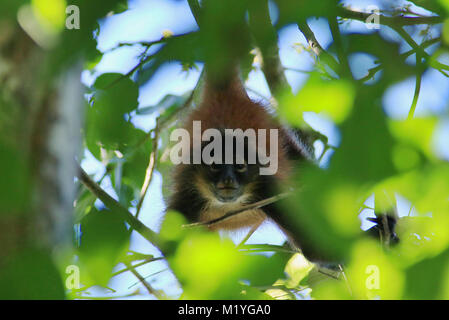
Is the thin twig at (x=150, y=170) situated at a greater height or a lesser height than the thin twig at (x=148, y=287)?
greater

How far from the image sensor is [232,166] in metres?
4.68

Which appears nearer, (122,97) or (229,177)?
(122,97)

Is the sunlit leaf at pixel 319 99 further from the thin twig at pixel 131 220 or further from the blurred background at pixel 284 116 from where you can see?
the thin twig at pixel 131 220

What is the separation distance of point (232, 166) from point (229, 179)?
13 centimetres

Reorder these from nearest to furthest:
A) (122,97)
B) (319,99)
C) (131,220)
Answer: (319,99)
(122,97)
(131,220)

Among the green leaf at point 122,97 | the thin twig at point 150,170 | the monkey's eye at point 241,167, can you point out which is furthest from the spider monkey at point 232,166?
the green leaf at point 122,97

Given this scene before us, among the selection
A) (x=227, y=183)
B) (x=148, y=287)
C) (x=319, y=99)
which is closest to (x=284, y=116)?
(x=319, y=99)

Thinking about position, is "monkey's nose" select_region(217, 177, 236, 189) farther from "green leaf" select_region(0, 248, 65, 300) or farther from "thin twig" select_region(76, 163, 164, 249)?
"green leaf" select_region(0, 248, 65, 300)

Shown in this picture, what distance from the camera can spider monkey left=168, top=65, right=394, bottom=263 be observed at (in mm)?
4660

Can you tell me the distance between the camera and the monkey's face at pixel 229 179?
4.68 metres

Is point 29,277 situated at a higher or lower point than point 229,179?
lower

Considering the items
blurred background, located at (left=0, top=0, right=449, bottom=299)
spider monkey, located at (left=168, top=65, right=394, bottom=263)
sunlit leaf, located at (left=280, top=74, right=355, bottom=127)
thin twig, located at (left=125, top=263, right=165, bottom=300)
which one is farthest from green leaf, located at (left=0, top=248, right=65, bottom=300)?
spider monkey, located at (left=168, top=65, right=394, bottom=263)

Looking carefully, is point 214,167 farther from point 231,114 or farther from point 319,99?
point 319,99
